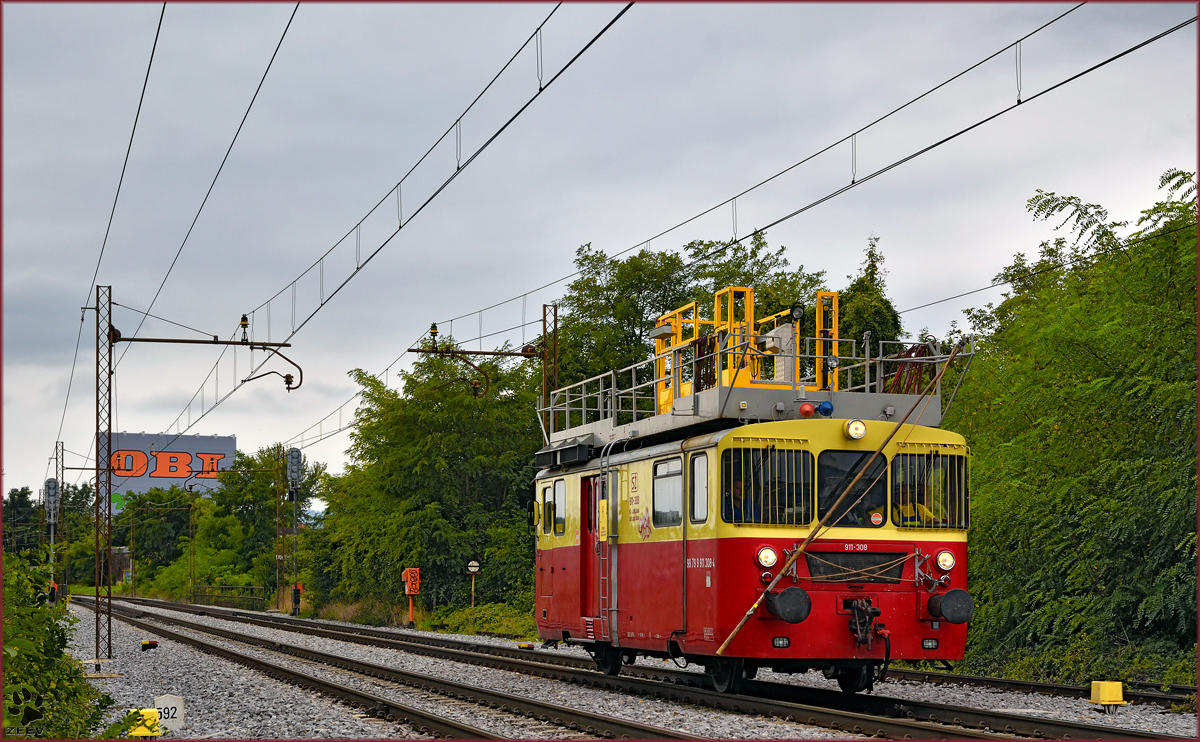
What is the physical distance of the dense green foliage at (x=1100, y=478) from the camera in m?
16.7

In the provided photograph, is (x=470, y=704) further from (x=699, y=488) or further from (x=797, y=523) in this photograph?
(x=797, y=523)

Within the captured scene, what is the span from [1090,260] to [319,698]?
631 inches

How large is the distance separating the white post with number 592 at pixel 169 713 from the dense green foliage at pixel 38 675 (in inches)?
22.6

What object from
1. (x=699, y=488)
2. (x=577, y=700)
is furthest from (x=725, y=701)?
(x=699, y=488)

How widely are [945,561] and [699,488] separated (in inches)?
116

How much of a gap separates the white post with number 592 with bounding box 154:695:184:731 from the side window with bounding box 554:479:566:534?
281 inches

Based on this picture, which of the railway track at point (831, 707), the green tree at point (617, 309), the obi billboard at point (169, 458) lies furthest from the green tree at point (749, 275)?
the obi billboard at point (169, 458)

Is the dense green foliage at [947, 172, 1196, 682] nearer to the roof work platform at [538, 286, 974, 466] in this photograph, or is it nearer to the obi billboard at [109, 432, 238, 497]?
the roof work platform at [538, 286, 974, 466]

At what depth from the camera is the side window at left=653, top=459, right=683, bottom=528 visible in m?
14.9

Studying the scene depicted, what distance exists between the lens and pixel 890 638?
13812mm

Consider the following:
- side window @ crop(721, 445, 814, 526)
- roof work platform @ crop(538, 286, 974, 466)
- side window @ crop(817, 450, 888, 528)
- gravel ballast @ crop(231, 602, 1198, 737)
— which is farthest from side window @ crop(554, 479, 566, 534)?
side window @ crop(817, 450, 888, 528)

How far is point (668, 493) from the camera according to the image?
1516 cm

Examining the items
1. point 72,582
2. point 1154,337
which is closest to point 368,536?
point 1154,337

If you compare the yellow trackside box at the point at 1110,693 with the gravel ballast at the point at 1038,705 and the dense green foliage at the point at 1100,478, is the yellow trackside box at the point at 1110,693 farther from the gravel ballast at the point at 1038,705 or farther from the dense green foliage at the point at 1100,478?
the dense green foliage at the point at 1100,478
